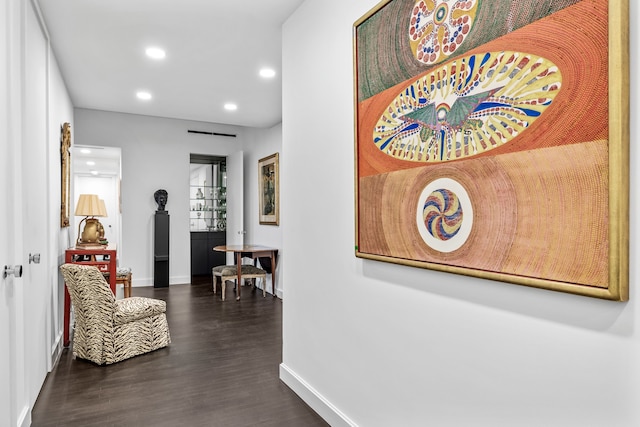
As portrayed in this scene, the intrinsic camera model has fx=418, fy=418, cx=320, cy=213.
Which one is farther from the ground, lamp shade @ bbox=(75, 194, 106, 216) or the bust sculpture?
the bust sculpture

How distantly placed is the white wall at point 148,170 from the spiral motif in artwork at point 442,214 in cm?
580

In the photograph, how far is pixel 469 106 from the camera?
1438 mm

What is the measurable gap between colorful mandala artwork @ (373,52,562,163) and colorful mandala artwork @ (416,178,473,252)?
113 mm

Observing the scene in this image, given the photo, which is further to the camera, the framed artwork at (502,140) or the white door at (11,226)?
the white door at (11,226)

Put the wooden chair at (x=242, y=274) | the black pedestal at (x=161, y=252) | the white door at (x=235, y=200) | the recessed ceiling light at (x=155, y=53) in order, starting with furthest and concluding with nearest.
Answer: the white door at (x=235, y=200) < the black pedestal at (x=161, y=252) < the wooden chair at (x=242, y=274) < the recessed ceiling light at (x=155, y=53)

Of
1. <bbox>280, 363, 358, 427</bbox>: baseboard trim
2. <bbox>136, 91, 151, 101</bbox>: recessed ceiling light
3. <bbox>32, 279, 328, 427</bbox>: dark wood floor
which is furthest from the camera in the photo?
<bbox>136, 91, 151, 101</bbox>: recessed ceiling light

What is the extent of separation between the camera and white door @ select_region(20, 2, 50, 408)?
7.95ft

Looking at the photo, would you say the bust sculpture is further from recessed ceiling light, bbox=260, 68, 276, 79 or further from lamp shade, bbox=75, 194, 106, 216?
recessed ceiling light, bbox=260, 68, 276, 79

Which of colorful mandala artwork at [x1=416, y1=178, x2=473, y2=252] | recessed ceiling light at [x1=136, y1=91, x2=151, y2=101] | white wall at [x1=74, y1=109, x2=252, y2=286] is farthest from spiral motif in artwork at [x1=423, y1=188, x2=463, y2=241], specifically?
white wall at [x1=74, y1=109, x2=252, y2=286]

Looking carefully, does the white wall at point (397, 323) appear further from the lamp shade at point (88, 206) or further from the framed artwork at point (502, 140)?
the lamp shade at point (88, 206)

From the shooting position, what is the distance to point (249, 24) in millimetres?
3098

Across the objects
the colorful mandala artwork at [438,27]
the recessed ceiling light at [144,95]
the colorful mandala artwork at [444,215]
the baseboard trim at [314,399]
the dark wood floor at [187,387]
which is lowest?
the dark wood floor at [187,387]

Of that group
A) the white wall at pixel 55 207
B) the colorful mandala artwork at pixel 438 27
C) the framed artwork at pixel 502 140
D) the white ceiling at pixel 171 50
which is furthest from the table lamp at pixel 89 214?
the colorful mandala artwork at pixel 438 27

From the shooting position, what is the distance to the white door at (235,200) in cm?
667
